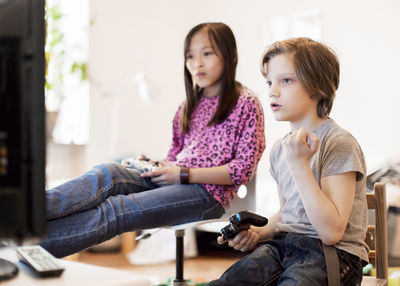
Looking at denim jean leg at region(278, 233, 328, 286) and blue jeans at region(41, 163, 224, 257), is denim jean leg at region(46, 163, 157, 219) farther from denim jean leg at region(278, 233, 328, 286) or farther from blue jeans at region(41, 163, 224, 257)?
denim jean leg at region(278, 233, 328, 286)

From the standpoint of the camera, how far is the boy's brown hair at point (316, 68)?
1.07 metres

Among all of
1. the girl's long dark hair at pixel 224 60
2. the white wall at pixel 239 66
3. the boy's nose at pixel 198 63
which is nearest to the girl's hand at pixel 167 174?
the girl's long dark hair at pixel 224 60

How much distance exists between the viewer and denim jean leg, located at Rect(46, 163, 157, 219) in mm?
1215

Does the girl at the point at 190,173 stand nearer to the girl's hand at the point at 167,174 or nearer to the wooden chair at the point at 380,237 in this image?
the girl's hand at the point at 167,174

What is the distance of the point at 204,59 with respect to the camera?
1.60 metres

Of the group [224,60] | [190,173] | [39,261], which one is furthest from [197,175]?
[39,261]

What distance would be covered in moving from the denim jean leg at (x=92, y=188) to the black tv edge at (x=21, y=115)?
0.69 metres

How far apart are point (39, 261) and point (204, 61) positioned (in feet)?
3.20

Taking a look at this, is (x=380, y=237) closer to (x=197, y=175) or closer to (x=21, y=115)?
(x=197, y=175)

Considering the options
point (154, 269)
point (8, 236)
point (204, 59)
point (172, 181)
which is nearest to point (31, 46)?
point (8, 236)

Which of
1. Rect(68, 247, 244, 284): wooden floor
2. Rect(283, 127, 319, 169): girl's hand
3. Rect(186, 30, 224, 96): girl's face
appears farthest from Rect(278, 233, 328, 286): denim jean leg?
Rect(68, 247, 244, 284): wooden floor

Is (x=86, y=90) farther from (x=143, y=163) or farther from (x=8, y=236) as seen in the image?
(x=8, y=236)

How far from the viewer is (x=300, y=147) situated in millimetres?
940

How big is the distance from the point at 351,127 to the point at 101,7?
6.00 ft
